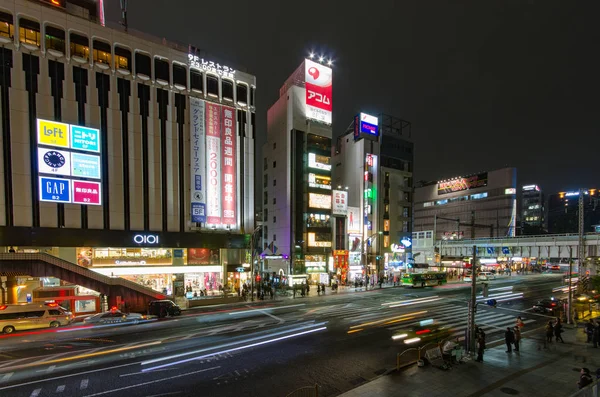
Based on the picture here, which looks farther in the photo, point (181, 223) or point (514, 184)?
point (514, 184)

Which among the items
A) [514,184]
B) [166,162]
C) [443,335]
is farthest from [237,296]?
[514,184]

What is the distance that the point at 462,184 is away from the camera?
121m

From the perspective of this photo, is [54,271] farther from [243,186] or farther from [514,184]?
[514,184]

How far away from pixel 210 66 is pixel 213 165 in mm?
13903

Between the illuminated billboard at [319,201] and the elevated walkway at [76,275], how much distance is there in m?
27.6

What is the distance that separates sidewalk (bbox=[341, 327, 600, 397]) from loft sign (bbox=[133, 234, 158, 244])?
3324 cm

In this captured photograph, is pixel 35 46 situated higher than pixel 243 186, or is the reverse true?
pixel 35 46

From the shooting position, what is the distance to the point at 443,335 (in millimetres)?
20219

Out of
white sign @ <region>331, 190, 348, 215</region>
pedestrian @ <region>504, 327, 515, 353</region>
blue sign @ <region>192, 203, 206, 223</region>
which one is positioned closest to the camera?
pedestrian @ <region>504, 327, 515, 353</region>

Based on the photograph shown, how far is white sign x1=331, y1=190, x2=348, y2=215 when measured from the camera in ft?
184

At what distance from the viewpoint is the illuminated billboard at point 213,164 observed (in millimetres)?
42344

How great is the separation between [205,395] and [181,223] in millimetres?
31251

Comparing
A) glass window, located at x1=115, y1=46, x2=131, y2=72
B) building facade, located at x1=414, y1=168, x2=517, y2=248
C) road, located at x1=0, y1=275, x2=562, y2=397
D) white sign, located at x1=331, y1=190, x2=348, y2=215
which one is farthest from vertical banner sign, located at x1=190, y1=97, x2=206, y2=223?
building facade, located at x1=414, y1=168, x2=517, y2=248

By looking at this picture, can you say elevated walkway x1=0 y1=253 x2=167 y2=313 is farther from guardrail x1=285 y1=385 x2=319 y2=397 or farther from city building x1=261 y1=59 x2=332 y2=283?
guardrail x1=285 y1=385 x2=319 y2=397
